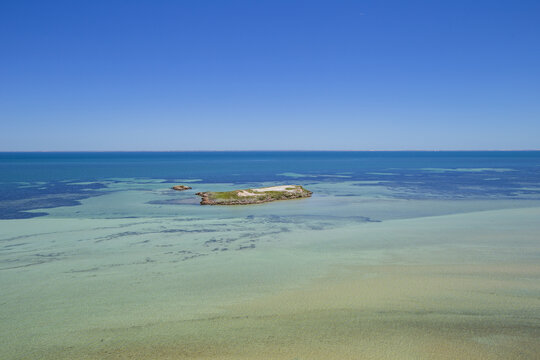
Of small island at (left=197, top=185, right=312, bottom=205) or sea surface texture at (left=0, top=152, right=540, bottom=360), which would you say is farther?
small island at (left=197, top=185, right=312, bottom=205)

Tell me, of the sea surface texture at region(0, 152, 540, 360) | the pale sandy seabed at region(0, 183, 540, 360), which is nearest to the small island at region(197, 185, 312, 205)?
the sea surface texture at region(0, 152, 540, 360)

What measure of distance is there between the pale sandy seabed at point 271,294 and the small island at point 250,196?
1363 centimetres

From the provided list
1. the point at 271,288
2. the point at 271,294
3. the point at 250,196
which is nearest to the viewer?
the point at 271,294

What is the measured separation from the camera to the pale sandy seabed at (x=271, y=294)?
990cm

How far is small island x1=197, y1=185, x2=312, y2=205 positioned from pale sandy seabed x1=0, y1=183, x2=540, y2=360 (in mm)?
13632

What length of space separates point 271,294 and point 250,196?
2685 centimetres

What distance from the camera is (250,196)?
4019 cm

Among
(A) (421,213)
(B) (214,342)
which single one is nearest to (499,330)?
(B) (214,342)

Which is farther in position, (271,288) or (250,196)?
(250,196)

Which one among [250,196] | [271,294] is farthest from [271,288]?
[250,196]

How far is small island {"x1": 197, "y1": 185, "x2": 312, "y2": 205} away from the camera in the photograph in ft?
127

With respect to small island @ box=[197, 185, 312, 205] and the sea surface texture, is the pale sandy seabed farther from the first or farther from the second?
small island @ box=[197, 185, 312, 205]

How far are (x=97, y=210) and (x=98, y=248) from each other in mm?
15250

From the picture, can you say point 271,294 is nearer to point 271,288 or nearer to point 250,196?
point 271,288
